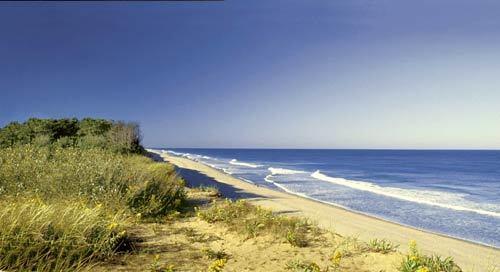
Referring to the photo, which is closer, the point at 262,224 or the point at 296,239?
the point at 296,239

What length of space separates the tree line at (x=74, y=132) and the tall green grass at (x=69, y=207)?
13046 mm

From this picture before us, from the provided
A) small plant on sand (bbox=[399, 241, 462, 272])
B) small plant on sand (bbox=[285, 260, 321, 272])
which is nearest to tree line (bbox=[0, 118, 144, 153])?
small plant on sand (bbox=[285, 260, 321, 272])

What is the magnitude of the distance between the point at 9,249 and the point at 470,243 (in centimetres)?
1121

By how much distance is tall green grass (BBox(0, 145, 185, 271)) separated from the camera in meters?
4.63

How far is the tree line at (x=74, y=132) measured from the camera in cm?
2416

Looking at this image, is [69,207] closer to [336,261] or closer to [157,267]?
[157,267]

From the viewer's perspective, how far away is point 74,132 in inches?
1210

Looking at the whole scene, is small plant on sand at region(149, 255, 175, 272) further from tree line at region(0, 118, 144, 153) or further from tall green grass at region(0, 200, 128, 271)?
Result: tree line at region(0, 118, 144, 153)

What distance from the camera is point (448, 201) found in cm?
2088

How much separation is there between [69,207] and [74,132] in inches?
1085

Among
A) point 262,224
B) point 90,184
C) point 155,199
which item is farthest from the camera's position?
point 155,199

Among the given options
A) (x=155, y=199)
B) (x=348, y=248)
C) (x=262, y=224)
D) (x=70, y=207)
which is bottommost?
(x=348, y=248)

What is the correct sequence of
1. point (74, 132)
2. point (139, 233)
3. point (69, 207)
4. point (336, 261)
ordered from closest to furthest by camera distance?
point (336, 261)
point (69, 207)
point (139, 233)
point (74, 132)

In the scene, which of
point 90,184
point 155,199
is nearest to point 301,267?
point 155,199
